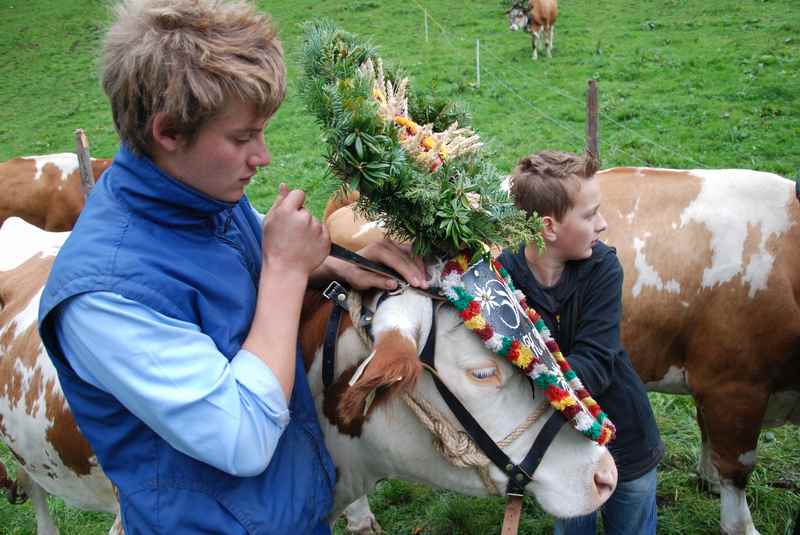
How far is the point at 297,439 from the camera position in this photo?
1.87m

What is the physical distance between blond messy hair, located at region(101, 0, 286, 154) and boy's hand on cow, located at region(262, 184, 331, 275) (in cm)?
27

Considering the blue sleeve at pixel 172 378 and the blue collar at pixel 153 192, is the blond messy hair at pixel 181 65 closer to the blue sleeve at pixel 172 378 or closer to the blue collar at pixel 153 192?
the blue collar at pixel 153 192

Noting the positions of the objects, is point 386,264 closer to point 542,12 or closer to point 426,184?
point 426,184

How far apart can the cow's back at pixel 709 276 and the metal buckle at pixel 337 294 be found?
229 cm

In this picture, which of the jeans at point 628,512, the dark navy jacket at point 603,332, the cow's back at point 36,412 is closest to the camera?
the dark navy jacket at point 603,332

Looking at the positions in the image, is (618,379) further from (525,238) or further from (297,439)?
(297,439)

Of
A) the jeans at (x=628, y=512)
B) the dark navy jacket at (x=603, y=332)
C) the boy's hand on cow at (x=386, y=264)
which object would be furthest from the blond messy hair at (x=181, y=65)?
the jeans at (x=628, y=512)

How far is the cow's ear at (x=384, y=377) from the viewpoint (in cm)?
156

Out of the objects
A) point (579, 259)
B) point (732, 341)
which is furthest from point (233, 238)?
point (732, 341)

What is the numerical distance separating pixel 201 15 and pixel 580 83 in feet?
40.9

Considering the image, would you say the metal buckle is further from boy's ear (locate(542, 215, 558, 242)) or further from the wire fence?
the wire fence

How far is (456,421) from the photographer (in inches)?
74.7

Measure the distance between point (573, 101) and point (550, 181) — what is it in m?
10.1

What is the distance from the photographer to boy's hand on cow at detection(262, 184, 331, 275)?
1.69 meters
